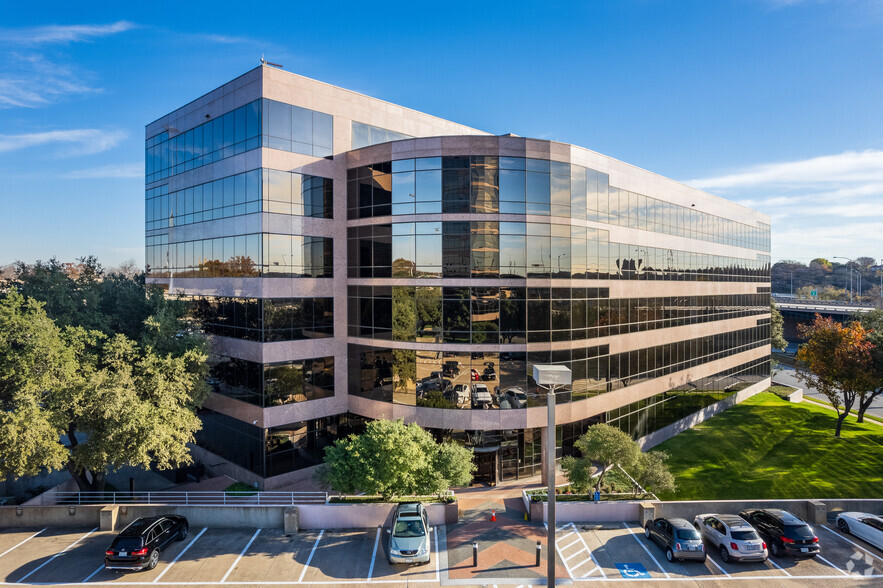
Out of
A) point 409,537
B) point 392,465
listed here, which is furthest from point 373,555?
point 392,465

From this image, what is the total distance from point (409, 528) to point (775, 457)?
2816cm

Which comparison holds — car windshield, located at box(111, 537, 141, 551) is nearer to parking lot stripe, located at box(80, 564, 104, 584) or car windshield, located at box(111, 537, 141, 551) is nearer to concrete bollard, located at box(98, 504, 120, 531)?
parking lot stripe, located at box(80, 564, 104, 584)

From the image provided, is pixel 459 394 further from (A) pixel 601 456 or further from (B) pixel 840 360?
(B) pixel 840 360

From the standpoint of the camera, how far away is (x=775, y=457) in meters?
32.5

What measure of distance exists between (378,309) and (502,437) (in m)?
10.1

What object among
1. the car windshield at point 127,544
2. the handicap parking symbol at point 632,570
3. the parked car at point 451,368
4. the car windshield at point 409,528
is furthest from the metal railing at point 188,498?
the handicap parking symbol at point 632,570

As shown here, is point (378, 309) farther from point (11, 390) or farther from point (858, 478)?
point (858, 478)

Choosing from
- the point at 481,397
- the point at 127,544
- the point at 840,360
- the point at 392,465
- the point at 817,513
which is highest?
the point at 840,360

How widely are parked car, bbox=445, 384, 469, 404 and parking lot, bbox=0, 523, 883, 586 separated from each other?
6.81 metres

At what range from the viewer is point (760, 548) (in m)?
17.8

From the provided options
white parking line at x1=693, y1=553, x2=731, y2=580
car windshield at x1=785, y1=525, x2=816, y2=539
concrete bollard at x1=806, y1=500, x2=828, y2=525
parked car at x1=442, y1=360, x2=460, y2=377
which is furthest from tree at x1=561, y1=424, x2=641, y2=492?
concrete bollard at x1=806, y1=500, x2=828, y2=525

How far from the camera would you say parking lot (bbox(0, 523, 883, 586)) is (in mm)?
17062

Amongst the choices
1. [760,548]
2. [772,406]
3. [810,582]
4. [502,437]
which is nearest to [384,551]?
[502,437]

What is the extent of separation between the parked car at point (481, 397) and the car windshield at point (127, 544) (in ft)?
51.6
